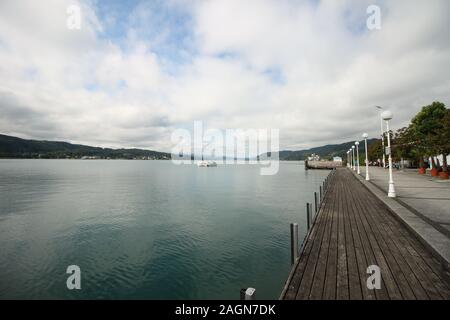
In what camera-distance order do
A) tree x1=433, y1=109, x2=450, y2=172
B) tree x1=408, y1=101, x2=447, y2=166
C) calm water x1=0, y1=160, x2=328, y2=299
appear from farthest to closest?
tree x1=408, y1=101, x2=447, y2=166 < tree x1=433, y1=109, x2=450, y2=172 < calm water x1=0, y1=160, x2=328, y2=299

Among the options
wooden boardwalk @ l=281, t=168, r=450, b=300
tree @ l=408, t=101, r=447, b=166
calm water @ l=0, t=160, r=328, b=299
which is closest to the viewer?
wooden boardwalk @ l=281, t=168, r=450, b=300

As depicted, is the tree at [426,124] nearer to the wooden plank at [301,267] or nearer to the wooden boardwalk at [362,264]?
the wooden boardwalk at [362,264]

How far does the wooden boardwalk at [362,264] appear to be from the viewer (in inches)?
192

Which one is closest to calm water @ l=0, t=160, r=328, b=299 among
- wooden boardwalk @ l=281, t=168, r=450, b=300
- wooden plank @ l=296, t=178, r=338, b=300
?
wooden plank @ l=296, t=178, r=338, b=300

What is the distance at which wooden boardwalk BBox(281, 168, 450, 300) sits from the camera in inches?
192

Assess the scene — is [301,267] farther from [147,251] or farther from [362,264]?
[147,251]

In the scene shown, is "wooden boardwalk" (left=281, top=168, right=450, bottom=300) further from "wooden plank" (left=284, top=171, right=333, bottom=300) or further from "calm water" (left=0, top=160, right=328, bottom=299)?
"calm water" (left=0, top=160, right=328, bottom=299)

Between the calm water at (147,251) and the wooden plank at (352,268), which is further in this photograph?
the calm water at (147,251)

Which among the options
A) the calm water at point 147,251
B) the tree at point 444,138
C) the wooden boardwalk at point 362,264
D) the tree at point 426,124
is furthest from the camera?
the tree at point 426,124

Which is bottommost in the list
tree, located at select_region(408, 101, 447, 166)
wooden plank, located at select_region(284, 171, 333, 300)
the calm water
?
the calm water

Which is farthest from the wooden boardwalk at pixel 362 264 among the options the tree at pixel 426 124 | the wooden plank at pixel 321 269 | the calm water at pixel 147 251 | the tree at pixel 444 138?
the tree at pixel 426 124

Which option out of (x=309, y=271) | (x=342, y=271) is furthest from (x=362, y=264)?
(x=309, y=271)
